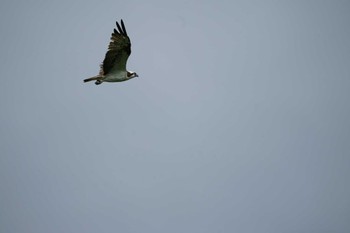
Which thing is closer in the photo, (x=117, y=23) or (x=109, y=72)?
(x=117, y=23)

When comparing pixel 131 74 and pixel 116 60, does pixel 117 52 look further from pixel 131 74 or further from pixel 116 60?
pixel 131 74

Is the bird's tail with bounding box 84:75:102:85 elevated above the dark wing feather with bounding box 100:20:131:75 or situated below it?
below

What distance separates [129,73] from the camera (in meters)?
43.6

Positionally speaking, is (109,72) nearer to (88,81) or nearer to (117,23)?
(88,81)

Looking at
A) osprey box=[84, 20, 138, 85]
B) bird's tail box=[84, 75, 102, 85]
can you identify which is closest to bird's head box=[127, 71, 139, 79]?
osprey box=[84, 20, 138, 85]

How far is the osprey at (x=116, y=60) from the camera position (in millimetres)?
40438

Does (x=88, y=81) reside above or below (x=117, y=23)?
below

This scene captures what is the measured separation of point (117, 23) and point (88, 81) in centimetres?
464

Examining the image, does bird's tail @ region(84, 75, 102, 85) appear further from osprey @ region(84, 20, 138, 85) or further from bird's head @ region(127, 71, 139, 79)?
bird's head @ region(127, 71, 139, 79)

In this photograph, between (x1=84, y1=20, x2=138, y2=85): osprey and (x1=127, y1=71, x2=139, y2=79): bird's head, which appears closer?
(x1=84, y1=20, x2=138, y2=85): osprey

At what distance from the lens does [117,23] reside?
39.7 metres

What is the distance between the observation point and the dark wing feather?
132ft

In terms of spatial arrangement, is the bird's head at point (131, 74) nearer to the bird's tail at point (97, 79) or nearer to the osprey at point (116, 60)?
the osprey at point (116, 60)

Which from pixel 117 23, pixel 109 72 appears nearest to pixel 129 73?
pixel 109 72
